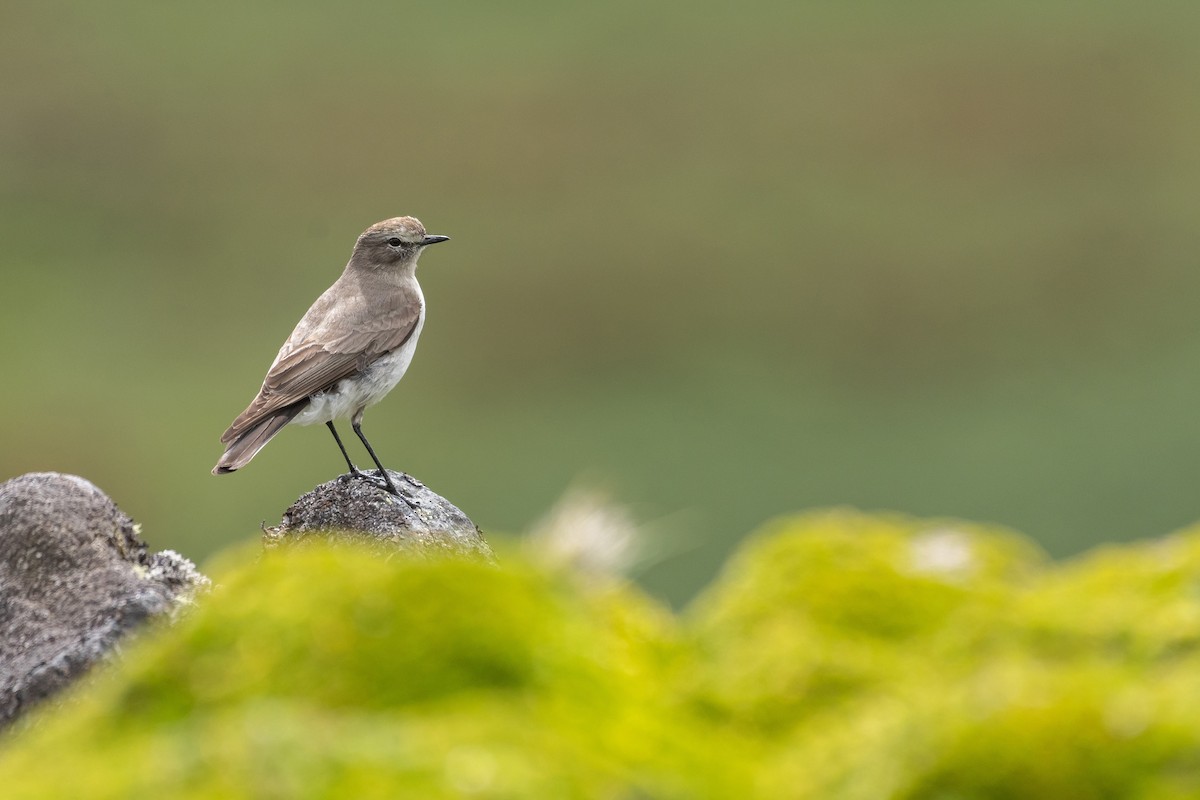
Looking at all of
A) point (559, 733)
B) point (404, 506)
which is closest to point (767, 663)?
point (559, 733)

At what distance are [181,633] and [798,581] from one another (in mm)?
1784

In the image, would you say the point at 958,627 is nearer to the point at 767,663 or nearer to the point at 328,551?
the point at 767,663

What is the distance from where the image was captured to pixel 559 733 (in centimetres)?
294

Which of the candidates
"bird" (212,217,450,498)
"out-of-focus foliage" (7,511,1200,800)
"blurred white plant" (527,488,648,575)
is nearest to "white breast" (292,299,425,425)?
"bird" (212,217,450,498)

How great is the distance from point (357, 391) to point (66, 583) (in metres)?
5.18

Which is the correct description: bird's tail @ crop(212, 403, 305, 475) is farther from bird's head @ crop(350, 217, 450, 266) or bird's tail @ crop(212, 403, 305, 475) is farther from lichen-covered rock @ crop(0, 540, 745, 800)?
lichen-covered rock @ crop(0, 540, 745, 800)

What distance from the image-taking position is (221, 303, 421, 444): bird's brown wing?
1094cm

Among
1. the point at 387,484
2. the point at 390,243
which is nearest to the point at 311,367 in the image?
the point at 390,243

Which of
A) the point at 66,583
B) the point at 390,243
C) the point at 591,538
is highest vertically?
the point at 390,243

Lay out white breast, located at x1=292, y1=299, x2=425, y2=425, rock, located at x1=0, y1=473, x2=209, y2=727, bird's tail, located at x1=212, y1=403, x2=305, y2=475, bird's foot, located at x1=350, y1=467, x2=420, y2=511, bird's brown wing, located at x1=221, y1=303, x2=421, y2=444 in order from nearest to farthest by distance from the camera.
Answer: rock, located at x1=0, y1=473, x2=209, y2=727
bird's foot, located at x1=350, y1=467, x2=420, y2=511
bird's tail, located at x1=212, y1=403, x2=305, y2=475
bird's brown wing, located at x1=221, y1=303, x2=421, y2=444
white breast, located at x1=292, y1=299, x2=425, y2=425

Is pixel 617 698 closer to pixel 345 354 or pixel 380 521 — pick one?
pixel 380 521

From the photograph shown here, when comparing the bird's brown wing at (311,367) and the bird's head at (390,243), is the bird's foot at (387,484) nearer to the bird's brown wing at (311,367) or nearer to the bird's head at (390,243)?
the bird's brown wing at (311,367)

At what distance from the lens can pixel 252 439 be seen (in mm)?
10781

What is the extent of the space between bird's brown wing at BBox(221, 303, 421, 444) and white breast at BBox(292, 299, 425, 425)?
8 cm
